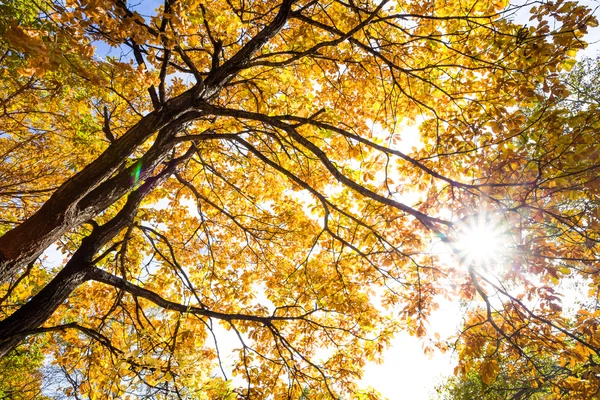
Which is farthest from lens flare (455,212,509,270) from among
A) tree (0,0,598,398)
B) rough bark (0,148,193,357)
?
rough bark (0,148,193,357)

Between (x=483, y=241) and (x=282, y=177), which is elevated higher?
(x=282, y=177)

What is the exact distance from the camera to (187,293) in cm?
496

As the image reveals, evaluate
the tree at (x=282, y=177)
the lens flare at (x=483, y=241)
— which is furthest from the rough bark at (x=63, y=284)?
the lens flare at (x=483, y=241)

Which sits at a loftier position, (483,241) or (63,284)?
(483,241)

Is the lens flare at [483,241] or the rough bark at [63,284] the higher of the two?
the lens flare at [483,241]

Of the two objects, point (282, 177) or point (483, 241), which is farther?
point (282, 177)

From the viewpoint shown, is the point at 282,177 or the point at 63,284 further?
the point at 282,177

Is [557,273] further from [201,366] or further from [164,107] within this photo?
[164,107]

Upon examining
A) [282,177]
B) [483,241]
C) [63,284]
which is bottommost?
[63,284]

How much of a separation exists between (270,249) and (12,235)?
3505 millimetres

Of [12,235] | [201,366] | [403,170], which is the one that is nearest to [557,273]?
[403,170]

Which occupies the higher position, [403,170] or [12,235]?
[403,170]

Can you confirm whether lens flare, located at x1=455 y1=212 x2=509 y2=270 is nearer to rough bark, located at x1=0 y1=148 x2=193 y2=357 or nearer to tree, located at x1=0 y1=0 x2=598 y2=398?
tree, located at x1=0 y1=0 x2=598 y2=398

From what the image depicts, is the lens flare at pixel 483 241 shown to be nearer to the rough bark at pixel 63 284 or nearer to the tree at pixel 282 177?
the tree at pixel 282 177
